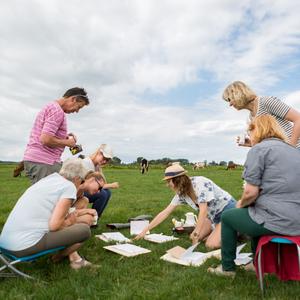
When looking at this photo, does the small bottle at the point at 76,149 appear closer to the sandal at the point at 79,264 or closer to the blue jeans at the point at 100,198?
the blue jeans at the point at 100,198

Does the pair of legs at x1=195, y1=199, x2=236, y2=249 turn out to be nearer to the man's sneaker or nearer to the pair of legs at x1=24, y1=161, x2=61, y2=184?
the man's sneaker

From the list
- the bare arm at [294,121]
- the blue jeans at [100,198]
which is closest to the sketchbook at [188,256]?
the bare arm at [294,121]

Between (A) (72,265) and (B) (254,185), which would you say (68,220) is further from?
(B) (254,185)

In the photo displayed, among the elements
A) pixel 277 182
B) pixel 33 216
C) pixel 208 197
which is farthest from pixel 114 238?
pixel 277 182

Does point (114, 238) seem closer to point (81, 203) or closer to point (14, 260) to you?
point (81, 203)

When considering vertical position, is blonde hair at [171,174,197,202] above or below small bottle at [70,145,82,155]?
below

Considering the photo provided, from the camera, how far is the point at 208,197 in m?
5.68

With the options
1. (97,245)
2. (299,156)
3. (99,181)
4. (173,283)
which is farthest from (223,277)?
(99,181)

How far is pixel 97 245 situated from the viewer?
5.73m

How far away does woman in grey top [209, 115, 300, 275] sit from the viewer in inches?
143

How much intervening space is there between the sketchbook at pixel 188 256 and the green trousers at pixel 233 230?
0.69 m

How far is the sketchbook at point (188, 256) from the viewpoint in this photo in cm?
486

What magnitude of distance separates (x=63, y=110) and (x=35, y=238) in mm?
2168

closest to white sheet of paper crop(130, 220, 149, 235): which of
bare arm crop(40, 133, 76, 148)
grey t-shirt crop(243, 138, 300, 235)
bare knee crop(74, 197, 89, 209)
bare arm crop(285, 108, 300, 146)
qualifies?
bare knee crop(74, 197, 89, 209)
